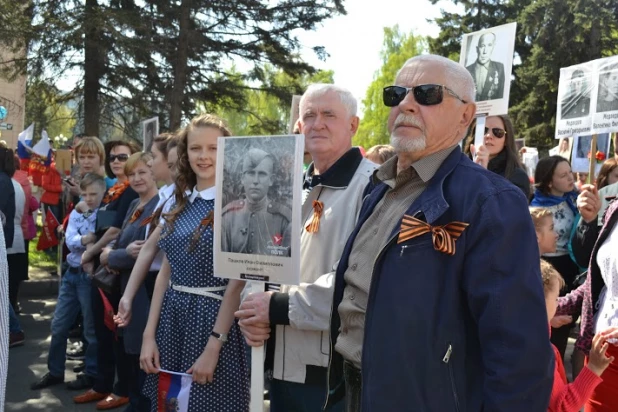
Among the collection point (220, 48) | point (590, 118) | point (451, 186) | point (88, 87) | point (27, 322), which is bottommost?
point (27, 322)

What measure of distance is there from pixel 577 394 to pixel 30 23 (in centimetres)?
1389

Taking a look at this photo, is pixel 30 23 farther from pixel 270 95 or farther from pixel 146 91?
pixel 270 95

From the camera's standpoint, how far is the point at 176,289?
3.53m

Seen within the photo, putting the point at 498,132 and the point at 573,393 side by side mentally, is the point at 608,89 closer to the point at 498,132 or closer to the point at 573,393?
the point at 498,132

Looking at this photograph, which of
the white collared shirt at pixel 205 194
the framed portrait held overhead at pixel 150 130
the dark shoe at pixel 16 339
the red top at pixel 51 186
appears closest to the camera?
the white collared shirt at pixel 205 194

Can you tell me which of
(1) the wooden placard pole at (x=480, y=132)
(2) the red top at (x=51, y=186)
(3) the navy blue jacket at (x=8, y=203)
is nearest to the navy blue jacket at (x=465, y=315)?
(1) the wooden placard pole at (x=480, y=132)

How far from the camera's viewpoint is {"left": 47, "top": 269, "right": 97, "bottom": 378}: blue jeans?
5.99 metres

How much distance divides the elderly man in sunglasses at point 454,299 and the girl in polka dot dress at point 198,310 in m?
1.44

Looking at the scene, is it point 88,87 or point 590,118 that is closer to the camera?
point 590,118

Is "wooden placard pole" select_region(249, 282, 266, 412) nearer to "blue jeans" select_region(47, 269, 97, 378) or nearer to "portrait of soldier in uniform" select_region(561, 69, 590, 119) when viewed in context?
"blue jeans" select_region(47, 269, 97, 378)

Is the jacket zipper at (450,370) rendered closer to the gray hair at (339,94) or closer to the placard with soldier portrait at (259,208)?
the placard with soldier portrait at (259,208)

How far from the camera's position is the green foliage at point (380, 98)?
40.3 metres

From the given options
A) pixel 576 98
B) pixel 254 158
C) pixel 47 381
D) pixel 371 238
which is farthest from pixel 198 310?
pixel 576 98

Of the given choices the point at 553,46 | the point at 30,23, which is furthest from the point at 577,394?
the point at 553,46
